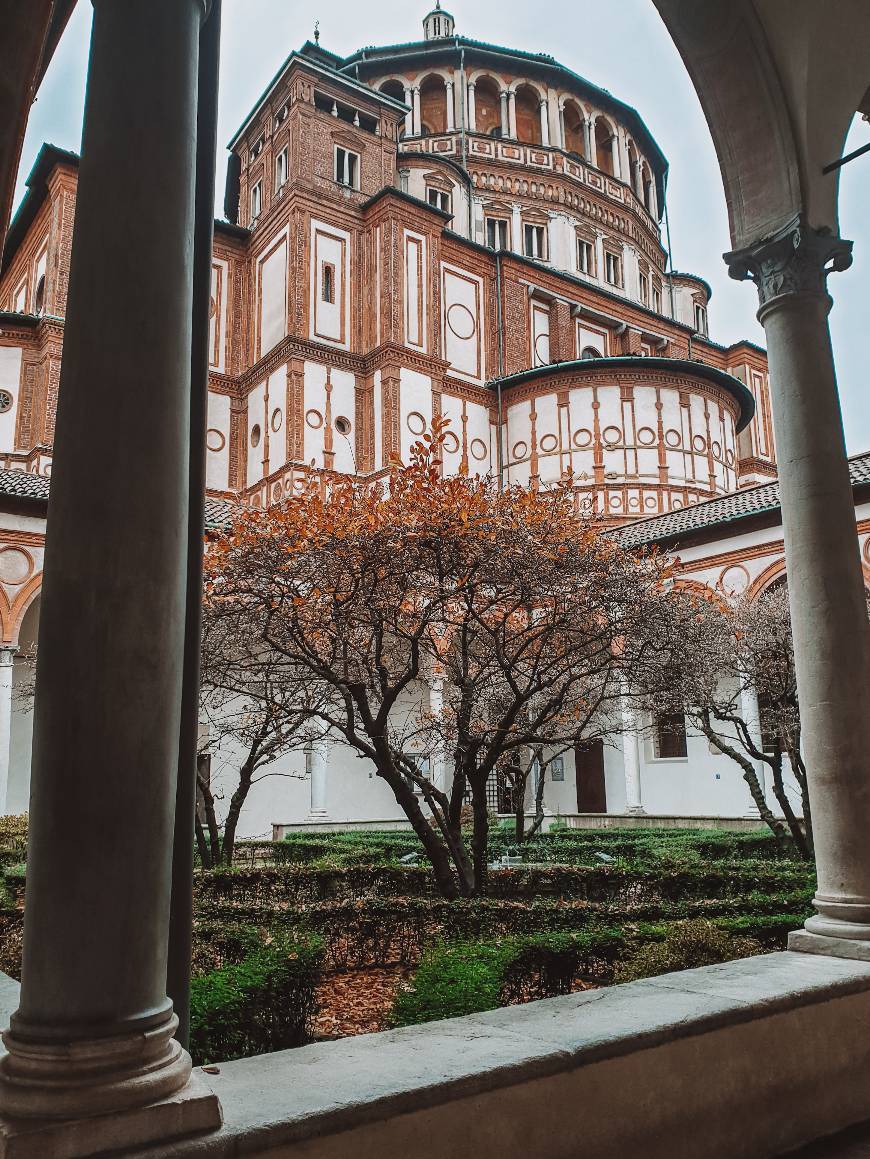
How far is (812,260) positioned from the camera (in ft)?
15.5

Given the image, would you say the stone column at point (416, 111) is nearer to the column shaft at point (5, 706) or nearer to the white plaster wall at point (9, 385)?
the white plaster wall at point (9, 385)

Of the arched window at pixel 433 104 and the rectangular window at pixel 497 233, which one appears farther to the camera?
the arched window at pixel 433 104

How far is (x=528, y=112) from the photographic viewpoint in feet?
134

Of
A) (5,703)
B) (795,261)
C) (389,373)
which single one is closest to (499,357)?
(389,373)

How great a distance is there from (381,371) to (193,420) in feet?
83.2

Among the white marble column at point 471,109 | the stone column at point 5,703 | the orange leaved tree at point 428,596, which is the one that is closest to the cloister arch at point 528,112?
the white marble column at point 471,109

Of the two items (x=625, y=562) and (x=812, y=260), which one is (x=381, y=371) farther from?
(x=812, y=260)

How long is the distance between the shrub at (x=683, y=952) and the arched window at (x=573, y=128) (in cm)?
4191

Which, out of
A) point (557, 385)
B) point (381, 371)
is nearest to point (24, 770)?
point (381, 371)

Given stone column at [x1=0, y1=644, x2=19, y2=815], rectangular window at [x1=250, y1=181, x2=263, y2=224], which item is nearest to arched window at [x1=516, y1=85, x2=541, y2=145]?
rectangular window at [x1=250, y1=181, x2=263, y2=224]

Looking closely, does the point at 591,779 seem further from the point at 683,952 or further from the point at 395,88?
the point at 395,88

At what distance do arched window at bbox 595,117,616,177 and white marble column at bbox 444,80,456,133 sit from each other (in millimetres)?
6963

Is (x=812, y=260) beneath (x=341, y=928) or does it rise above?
above

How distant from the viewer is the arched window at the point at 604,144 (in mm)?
41875
